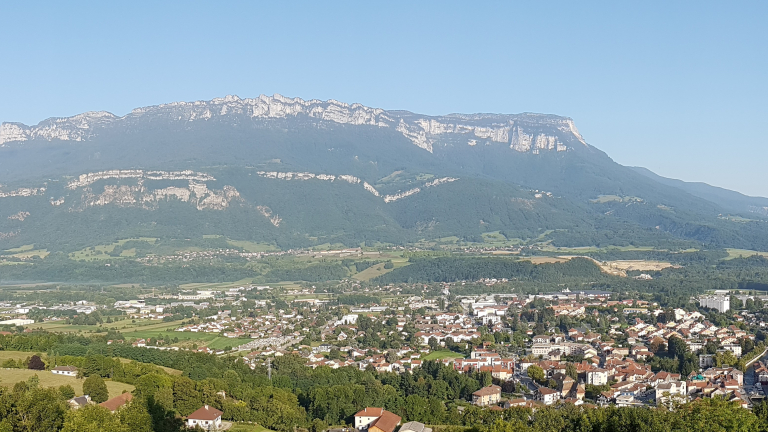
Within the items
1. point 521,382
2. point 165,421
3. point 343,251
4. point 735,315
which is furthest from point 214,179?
point 165,421

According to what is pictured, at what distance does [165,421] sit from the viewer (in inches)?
1485

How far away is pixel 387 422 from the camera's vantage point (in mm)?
40750

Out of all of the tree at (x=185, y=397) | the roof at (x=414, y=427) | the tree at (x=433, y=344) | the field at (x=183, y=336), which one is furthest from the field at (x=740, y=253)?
the tree at (x=185, y=397)

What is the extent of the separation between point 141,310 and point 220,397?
4473 centimetres

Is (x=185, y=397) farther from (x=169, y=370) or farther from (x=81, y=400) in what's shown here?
(x=169, y=370)

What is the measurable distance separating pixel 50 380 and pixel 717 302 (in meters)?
59.3

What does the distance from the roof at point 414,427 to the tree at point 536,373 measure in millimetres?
14337

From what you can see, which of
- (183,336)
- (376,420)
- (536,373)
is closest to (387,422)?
(376,420)

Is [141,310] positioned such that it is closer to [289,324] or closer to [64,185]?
[289,324]

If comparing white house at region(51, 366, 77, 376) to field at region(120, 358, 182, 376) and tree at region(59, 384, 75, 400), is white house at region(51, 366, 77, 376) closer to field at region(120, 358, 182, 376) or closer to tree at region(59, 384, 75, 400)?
field at region(120, 358, 182, 376)

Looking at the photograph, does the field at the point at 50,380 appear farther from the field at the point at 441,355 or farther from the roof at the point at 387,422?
the field at the point at 441,355

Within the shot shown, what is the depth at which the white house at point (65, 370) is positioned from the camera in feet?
151

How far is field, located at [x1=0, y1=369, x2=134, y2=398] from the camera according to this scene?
1633 inches

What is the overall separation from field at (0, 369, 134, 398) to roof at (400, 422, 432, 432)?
42.3ft
